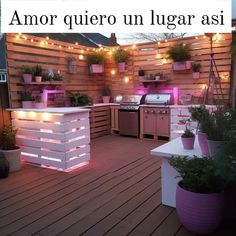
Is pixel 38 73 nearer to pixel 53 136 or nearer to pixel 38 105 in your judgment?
pixel 38 105

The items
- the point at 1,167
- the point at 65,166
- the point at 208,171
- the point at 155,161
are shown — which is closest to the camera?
the point at 208,171

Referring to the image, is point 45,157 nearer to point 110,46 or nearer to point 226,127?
point 226,127

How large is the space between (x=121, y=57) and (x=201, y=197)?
4.83 m

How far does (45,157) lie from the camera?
4012 mm

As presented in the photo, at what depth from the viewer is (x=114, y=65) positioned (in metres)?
6.76

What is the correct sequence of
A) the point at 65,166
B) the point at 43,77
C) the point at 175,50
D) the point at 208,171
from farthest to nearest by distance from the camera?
the point at 175,50 < the point at 43,77 < the point at 65,166 < the point at 208,171

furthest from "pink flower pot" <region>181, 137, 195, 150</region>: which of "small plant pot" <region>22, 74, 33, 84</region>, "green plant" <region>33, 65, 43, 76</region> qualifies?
"green plant" <region>33, 65, 43, 76</region>

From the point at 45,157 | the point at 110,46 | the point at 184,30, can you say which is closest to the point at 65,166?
the point at 45,157

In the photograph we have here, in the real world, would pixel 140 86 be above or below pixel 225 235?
above


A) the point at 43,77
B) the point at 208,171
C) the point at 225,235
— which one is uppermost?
the point at 43,77

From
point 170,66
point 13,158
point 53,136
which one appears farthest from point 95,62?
point 13,158

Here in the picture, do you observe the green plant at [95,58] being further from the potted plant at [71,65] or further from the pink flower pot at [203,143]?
the pink flower pot at [203,143]

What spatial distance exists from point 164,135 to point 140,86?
136 cm

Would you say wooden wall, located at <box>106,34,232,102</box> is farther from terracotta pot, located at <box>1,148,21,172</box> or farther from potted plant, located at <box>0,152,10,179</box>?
potted plant, located at <box>0,152,10,179</box>
